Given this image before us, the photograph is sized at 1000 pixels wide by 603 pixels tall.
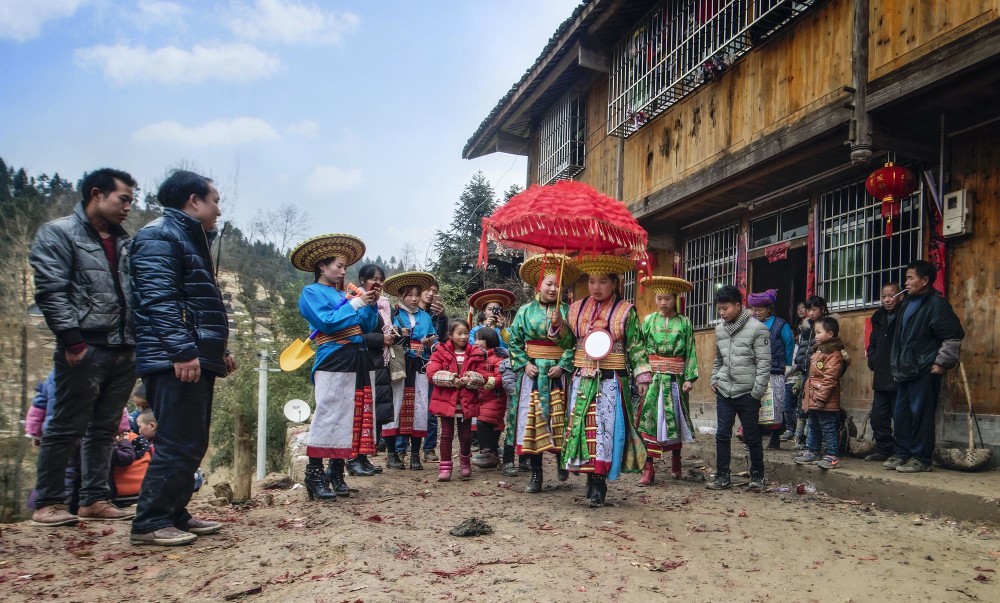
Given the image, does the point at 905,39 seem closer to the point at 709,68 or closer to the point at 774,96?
the point at 774,96

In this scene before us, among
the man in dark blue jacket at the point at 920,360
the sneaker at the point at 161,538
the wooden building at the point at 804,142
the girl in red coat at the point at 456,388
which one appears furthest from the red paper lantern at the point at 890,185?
the sneaker at the point at 161,538

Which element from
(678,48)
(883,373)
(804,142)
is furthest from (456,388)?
(678,48)

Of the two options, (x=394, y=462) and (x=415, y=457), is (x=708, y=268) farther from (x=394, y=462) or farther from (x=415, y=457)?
(x=394, y=462)

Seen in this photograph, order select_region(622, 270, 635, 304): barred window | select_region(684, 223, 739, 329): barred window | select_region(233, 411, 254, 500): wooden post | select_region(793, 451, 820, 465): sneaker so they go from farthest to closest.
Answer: select_region(622, 270, 635, 304): barred window, select_region(684, 223, 739, 329): barred window, select_region(793, 451, 820, 465): sneaker, select_region(233, 411, 254, 500): wooden post

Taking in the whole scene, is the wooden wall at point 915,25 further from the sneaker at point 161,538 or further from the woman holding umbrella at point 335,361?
the sneaker at point 161,538

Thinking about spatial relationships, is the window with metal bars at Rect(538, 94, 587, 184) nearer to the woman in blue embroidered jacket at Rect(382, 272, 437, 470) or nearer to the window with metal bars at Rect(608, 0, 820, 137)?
the window with metal bars at Rect(608, 0, 820, 137)

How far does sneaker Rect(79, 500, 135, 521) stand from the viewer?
4.45 metres

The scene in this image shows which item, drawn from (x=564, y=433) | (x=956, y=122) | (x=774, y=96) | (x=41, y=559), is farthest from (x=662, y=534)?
(x=774, y=96)

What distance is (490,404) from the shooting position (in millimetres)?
6617

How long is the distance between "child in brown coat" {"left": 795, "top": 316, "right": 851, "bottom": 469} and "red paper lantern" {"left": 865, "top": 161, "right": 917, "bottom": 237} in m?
1.24

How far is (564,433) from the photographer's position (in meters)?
5.19

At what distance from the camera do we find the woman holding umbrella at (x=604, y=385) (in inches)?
195

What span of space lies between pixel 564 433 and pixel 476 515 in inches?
38.0

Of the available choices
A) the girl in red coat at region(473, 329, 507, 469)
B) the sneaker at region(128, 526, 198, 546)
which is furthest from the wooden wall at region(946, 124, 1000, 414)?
the sneaker at region(128, 526, 198, 546)
